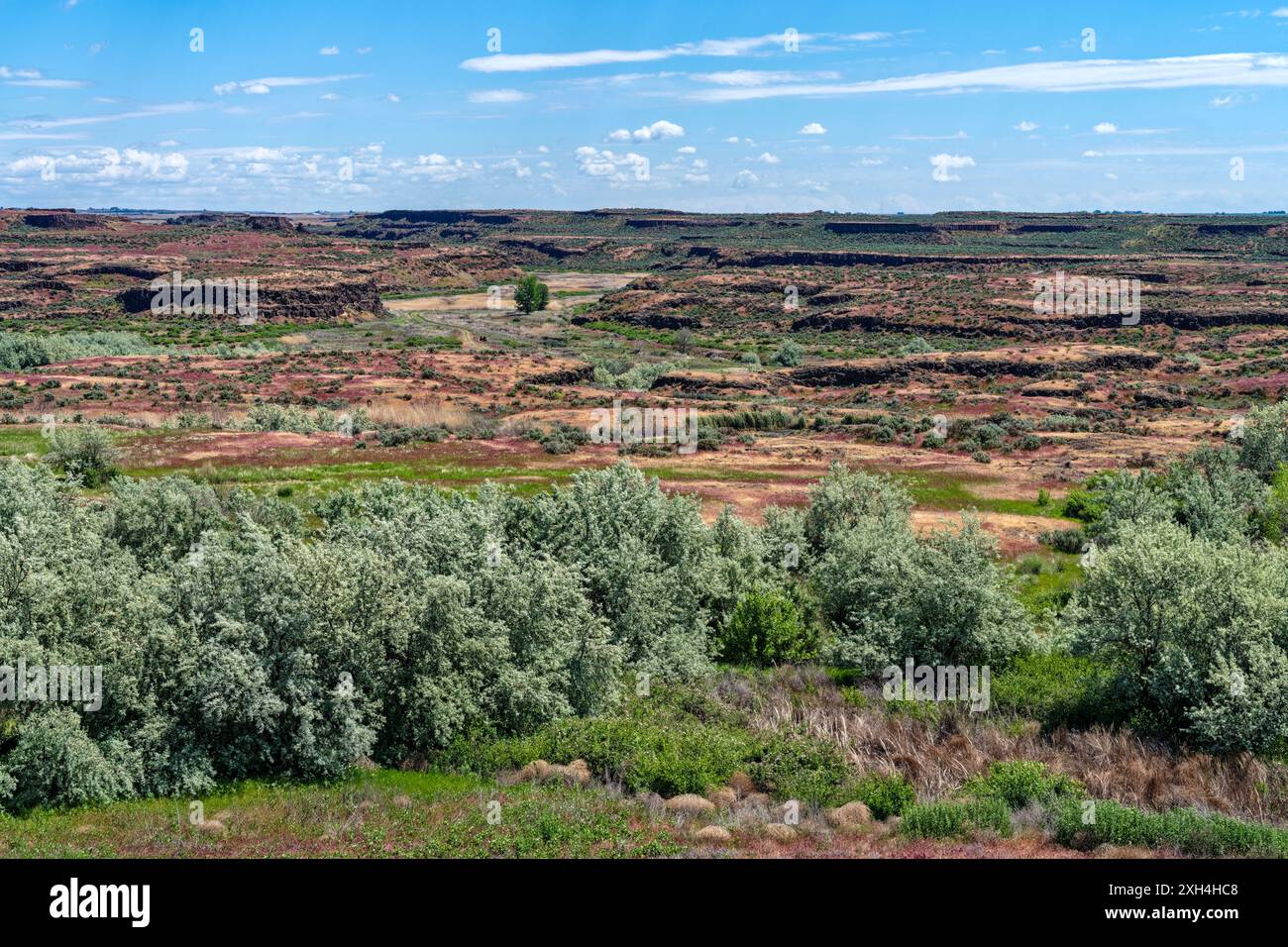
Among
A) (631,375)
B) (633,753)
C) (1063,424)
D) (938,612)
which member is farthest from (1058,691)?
(631,375)

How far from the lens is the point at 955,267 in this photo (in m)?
164

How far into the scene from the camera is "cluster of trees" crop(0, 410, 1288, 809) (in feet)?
57.6

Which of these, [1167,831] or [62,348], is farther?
[62,348]

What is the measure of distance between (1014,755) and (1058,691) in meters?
3.48

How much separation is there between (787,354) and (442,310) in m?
68.4

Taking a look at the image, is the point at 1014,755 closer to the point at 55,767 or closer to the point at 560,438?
the point at 55,767

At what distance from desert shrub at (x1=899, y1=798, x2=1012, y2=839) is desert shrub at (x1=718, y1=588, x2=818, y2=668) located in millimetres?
Answer: 9421

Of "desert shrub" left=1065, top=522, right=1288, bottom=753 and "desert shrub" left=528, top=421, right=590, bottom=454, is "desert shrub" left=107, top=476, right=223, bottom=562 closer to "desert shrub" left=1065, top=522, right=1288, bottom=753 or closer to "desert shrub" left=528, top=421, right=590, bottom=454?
"desert shrub" left=1065, top=522, right=1288, bottom=753

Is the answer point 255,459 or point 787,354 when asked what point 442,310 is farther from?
point 255,459

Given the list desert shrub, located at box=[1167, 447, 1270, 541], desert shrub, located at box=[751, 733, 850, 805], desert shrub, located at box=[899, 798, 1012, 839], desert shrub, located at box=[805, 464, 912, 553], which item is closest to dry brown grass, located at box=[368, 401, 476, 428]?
desert shrub, located at box=[805, 464, 912, 553]

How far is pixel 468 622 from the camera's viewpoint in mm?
20047

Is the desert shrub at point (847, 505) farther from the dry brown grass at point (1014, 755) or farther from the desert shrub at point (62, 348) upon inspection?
the desert shrub at point (62, 348)
